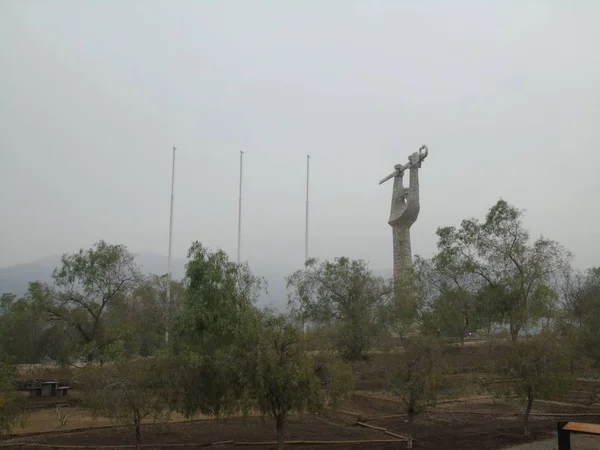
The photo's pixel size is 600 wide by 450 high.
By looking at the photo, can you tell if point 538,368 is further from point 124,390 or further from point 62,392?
point 62,392

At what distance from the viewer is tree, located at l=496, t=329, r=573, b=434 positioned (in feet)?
53.4

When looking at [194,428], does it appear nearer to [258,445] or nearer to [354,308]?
[258,445]

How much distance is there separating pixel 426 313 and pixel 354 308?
5.18 m

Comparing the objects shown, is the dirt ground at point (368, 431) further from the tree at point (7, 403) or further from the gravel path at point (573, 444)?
the tree at point (7, 403)

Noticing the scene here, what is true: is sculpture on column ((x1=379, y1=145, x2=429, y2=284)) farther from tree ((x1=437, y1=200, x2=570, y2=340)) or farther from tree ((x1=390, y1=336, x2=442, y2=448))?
tree ((x1=390, y1=336, x2=442, y2=448))

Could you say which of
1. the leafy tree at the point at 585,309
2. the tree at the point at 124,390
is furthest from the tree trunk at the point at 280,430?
the leafy tree at the point at 585,309

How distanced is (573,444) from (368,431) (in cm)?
631

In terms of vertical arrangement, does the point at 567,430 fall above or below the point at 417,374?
below

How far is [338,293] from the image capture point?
120 feet

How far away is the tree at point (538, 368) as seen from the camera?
53.4ft

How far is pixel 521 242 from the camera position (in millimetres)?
36250

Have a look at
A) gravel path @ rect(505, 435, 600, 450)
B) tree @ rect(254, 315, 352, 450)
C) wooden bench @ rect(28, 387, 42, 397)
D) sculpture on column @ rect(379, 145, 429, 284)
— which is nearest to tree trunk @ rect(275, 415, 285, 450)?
tree @ rect(254, 315, 352, 450)

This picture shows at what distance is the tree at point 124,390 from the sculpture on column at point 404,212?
28.3m

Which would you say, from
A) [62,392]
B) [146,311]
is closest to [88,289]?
[146,311]
